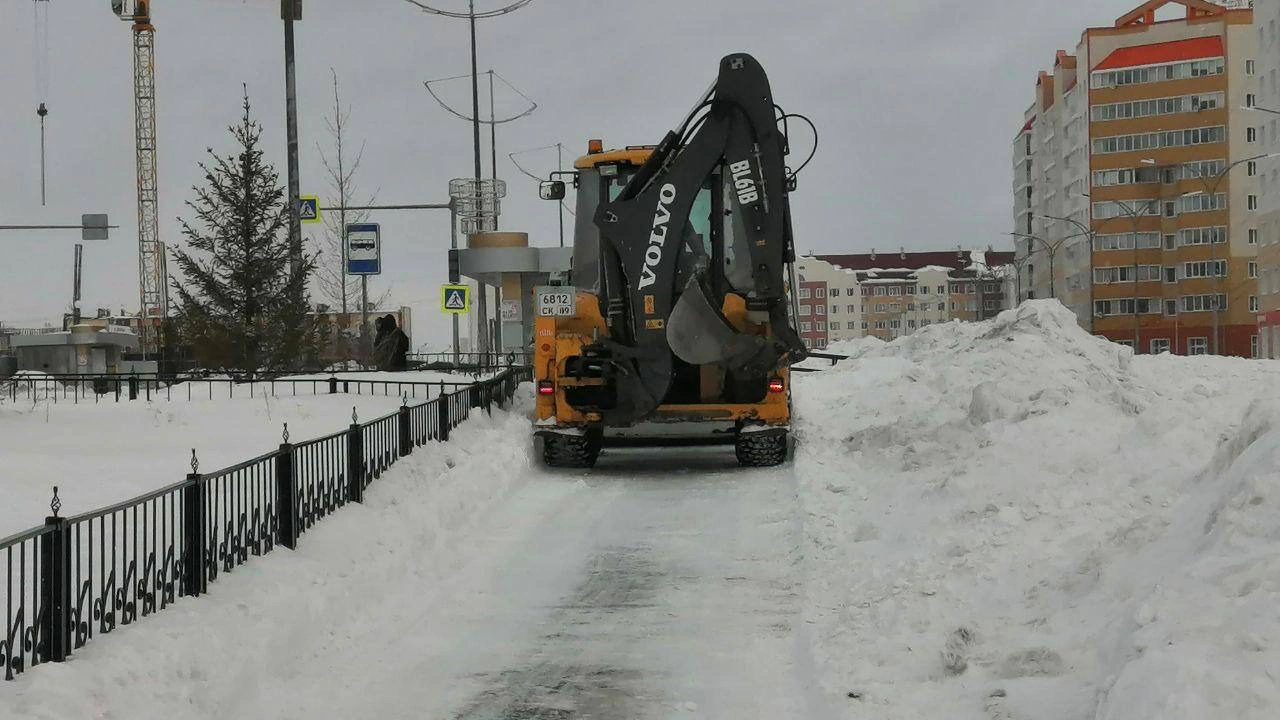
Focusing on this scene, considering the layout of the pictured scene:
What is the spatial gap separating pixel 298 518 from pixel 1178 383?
1588cm

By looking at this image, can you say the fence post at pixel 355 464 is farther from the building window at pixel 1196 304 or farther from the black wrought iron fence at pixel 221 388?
the building window at pixel 1196 304

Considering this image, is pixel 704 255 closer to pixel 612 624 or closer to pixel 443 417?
pixel 443 417

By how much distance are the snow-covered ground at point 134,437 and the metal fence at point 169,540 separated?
1904mm

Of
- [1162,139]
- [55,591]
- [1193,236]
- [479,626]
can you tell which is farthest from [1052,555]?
[1162,139]

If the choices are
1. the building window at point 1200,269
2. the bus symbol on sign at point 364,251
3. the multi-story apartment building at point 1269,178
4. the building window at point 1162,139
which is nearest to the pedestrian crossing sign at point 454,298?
the bus symbol on sign at point 364,251

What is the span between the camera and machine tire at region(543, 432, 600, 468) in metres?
17.9

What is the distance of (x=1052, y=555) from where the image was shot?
878 cm

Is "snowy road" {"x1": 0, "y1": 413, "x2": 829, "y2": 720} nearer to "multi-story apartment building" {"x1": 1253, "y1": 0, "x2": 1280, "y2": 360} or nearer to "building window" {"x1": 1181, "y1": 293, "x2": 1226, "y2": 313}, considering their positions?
"multi-story apartment building" {"x1": 1253, "y1": 0, "x2": 1280, "y2": 360}

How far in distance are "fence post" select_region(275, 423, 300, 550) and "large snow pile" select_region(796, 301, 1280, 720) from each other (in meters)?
4.00

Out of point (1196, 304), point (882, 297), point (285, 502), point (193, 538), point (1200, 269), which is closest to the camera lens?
point (193, 538)

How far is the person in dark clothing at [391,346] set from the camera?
121 ft

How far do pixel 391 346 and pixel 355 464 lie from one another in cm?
2711

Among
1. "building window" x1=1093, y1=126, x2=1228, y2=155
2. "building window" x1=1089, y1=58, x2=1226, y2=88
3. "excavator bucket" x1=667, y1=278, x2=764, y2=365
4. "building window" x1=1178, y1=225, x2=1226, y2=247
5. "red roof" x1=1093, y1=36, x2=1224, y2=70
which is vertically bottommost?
"excavator bucket" x1=667, y1=278, x2=764, y2=365

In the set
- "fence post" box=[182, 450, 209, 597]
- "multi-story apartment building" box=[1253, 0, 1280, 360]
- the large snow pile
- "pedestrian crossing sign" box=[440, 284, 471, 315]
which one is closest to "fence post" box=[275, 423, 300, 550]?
"fence post" box=[182, 450, 209, 597]
